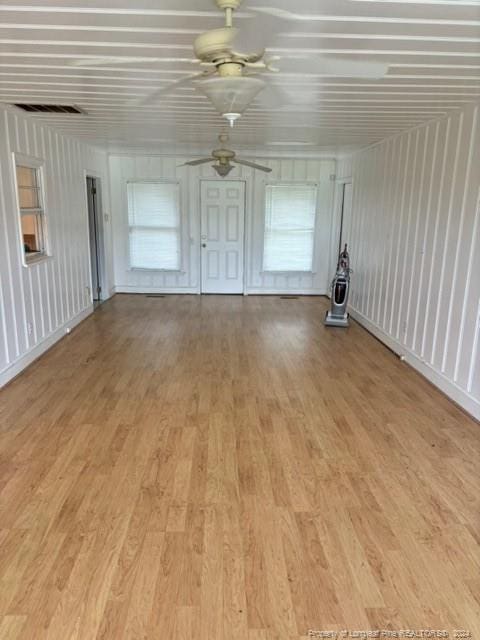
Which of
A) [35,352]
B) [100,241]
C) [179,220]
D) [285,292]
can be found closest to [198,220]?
[179,220]

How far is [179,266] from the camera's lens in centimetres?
→ 827

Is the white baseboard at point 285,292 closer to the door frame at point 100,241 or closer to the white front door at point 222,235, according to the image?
the white front door at point 222,235

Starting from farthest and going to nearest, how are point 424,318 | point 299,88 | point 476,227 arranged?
point 424,318 < point 476,227 < point 299,88

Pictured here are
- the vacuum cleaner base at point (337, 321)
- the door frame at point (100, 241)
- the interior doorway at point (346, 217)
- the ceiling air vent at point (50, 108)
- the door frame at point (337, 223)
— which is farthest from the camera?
the door frame at point (337, 223)

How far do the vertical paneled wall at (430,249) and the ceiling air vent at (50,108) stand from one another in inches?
135

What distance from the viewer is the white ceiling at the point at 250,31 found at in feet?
6.66

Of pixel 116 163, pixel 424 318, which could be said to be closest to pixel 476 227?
pixel 424 318

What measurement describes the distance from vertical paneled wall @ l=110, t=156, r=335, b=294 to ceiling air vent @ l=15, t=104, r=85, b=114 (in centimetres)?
361

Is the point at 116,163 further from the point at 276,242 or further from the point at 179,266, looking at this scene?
the point at 276,242

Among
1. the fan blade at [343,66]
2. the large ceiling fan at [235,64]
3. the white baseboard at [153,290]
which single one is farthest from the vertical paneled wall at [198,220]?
the fan blade at [343,66]

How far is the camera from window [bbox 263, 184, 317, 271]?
8.03m

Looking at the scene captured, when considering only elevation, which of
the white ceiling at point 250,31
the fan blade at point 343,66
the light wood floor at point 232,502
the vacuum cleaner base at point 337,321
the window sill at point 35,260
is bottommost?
the light wood floor at point 232,502

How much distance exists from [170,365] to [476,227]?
A: 10.2 feet

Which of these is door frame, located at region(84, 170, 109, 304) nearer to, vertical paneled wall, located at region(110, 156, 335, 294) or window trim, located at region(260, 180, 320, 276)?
vertical paneled wall, located at region(110, 156, 335, 294)
